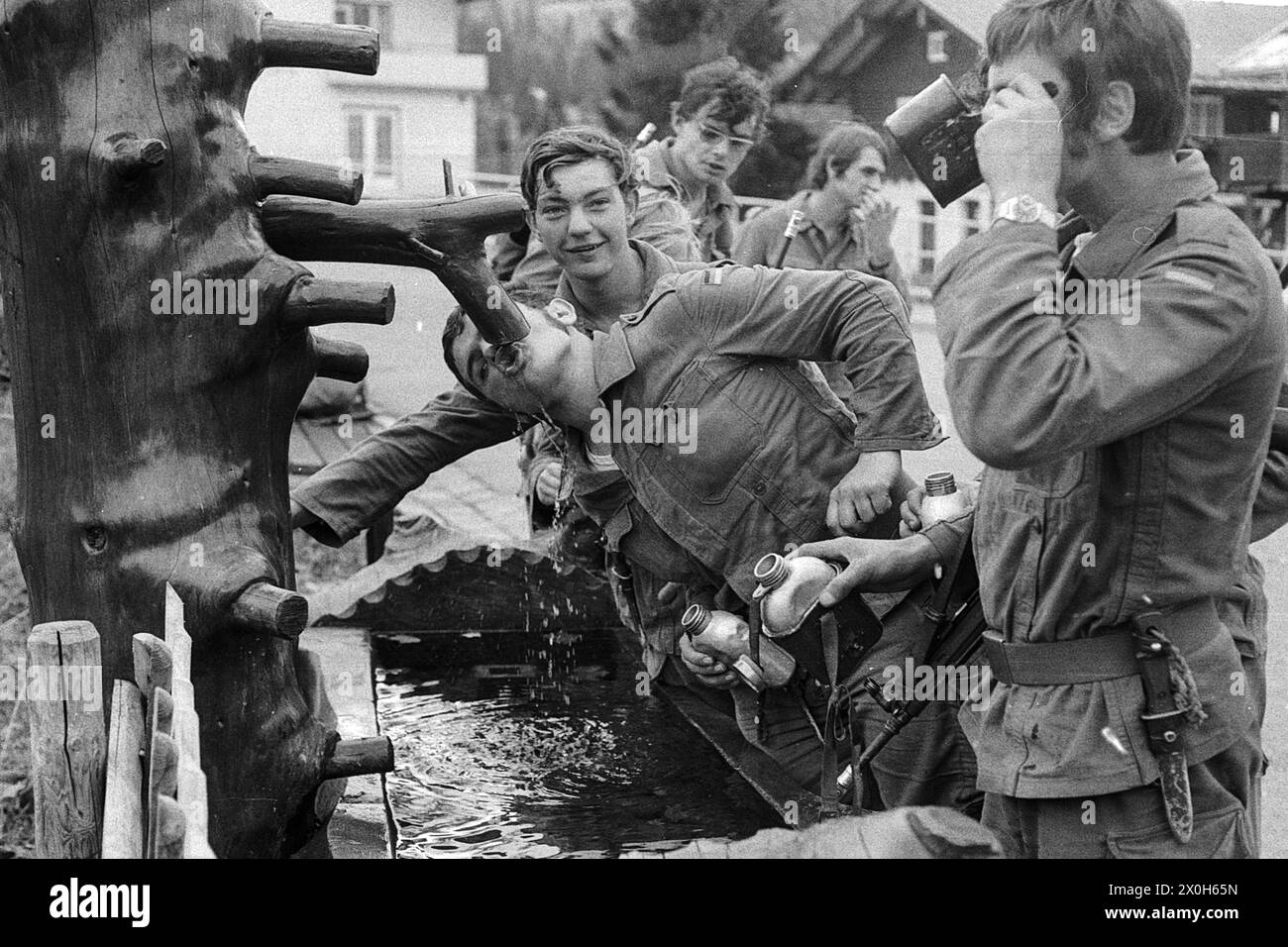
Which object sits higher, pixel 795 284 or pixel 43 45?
pixel 43 45

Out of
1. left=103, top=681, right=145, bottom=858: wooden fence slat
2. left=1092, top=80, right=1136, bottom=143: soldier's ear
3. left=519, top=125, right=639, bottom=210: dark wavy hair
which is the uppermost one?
left=519, top=125, right=639, bottom=210: dark wavy hair

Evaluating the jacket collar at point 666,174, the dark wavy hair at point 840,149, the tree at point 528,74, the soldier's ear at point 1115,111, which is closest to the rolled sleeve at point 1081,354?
the soldier's ear at point 1115,111

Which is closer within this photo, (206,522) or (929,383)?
(206,522)

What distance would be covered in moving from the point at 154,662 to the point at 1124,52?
207 cm

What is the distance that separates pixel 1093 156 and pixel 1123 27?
0.20 m

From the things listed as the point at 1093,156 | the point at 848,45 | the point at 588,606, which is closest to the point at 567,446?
the point at 1093,156

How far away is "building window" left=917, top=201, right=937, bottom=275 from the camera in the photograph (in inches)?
1092

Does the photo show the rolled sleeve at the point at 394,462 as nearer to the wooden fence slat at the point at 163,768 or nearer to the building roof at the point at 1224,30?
the wooden fence slat at the point at 163,768

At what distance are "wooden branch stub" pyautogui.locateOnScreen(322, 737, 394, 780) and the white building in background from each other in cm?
2780

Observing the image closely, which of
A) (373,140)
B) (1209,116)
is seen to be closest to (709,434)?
(1209,116)

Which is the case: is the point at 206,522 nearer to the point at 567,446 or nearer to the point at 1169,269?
the point at 567,446

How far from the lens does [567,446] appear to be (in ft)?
14.3

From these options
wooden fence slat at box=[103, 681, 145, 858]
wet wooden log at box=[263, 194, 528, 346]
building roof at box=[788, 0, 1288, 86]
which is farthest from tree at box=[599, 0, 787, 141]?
wooden fence slat at box=[103, 681, 145, 858]

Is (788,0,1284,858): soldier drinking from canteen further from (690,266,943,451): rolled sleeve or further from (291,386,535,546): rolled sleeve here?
(291,386,535,546): rolled sleeve
